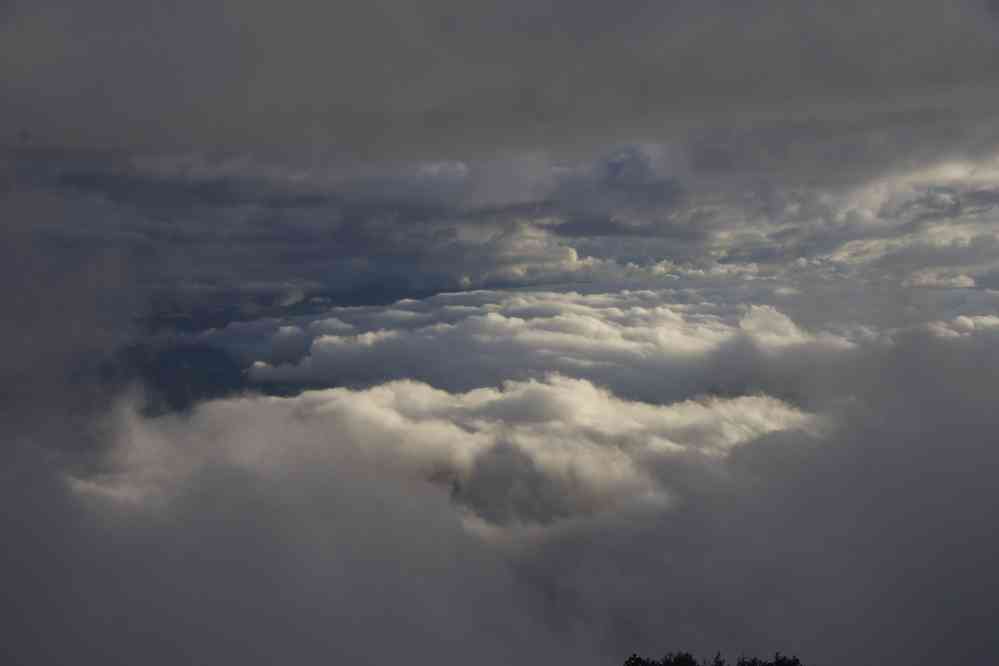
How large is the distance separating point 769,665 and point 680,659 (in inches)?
382

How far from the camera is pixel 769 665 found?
73.1 metres

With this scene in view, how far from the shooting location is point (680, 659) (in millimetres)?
72312
